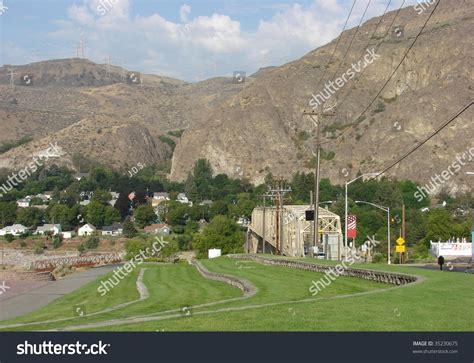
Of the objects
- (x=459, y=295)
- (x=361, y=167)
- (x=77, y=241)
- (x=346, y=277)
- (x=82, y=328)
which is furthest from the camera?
(x=361, y=167)

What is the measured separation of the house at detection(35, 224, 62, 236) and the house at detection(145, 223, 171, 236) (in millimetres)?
18684

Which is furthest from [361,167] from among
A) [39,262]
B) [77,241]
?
[39,262]

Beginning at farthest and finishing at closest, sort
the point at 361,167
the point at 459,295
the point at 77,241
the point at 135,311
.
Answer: the point at 361,167, the point at 77,241, the point at 135,311, the point at 459,295

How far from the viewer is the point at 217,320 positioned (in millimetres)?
16312

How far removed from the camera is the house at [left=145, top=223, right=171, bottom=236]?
140100 mm

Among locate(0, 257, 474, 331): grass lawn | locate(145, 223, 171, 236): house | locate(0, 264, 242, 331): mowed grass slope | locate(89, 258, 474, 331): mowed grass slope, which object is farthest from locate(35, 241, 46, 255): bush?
locate(89, 258, 474, 331): mowed grass slope

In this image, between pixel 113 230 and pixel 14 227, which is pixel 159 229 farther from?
pixel 14 227

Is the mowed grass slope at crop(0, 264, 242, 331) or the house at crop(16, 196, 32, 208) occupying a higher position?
the house at crop(16, 196, 32, 208)

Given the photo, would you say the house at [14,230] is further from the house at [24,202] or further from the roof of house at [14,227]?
the house at [24,202]

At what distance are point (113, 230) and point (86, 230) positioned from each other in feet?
20.6

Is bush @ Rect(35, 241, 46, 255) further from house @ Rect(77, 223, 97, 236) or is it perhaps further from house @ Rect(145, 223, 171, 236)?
house @ Rect(145, 223, 171, 236)

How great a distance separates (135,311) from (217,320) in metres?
7.35

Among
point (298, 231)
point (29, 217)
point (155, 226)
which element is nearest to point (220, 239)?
point (298, 231)
